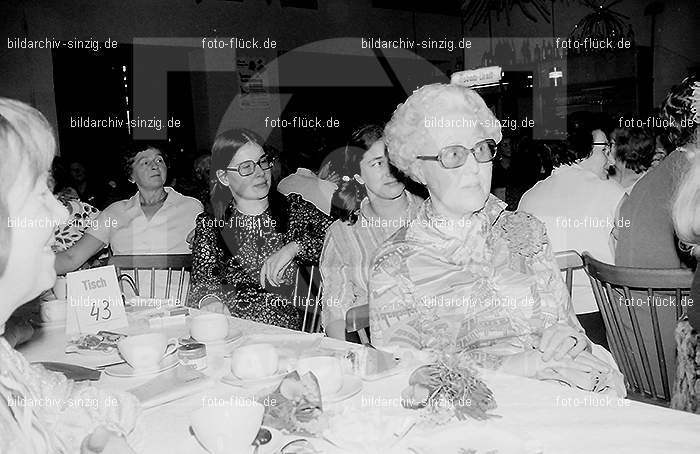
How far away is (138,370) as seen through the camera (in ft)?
5.41

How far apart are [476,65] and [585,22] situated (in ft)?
6.88

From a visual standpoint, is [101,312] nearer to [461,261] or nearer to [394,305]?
[394,305]

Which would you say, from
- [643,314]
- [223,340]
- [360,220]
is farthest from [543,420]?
[360,220]

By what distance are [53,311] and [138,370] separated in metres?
0.85

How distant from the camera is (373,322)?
2037 millimetres

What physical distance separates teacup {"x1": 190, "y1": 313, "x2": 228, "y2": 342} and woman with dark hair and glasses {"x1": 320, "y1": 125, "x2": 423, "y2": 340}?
0.88m

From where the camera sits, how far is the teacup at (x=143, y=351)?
1637 millimetres

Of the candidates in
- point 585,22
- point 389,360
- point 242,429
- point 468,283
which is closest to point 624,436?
point 389,360

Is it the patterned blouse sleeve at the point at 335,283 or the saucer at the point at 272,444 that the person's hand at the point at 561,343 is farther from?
the patterned blouse sleeve at the point at 335,283

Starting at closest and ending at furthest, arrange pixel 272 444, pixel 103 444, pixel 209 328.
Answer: pixel 103 444 → pixel 272 444 → pixel 209 328

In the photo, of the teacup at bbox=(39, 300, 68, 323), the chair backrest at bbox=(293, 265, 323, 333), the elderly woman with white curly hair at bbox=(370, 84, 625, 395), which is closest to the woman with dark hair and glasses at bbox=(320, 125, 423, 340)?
the chair backrest at bbox=(293, 265, 323, 333)

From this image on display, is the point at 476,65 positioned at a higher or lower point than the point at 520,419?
higher

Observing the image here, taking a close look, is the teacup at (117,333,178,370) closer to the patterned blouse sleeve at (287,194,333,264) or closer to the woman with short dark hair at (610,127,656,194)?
the patterned blouse sleeve at (287,194,333,264)

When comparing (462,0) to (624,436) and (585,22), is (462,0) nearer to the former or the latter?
(585,22)
